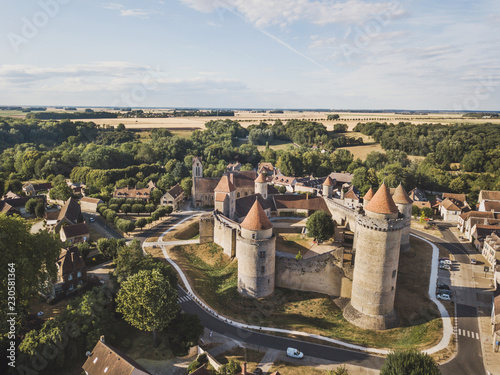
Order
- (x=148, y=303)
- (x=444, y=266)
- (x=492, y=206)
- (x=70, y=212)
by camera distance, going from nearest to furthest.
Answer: (x=148, y=303), (x=444, y=266), (x=70, y=212), (x=492, y=206)

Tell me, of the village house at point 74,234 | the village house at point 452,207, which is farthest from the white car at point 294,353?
the village house at point 452,207

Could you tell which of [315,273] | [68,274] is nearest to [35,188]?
[68,274]

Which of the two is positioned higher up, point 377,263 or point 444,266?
point 377,263

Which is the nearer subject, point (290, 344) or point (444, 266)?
point (290, 344)

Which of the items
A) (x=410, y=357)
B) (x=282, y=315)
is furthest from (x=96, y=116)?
(x=410, y=357)

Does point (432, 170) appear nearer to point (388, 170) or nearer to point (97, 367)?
point (388, 170)

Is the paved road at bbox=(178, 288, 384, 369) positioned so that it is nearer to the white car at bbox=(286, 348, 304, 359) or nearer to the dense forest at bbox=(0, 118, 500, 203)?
the white car at bbox=(286, 348, 304, 359)

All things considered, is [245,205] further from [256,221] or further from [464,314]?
[464,314]

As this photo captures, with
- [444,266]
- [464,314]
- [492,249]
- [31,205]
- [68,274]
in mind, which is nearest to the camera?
[464,314]
